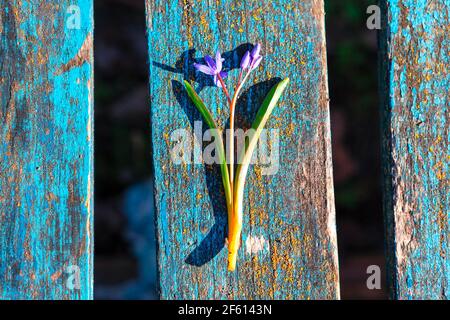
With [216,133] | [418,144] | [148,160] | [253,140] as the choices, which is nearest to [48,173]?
[216,133]

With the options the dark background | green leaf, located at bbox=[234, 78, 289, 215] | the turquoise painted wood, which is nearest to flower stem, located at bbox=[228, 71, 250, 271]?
green leaf, located at bbox=[234, 78, 289, 215]

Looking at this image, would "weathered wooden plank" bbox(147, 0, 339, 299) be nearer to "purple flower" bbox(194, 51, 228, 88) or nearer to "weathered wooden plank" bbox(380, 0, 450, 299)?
"purple flower" bbox(194, 51, 228, 88)

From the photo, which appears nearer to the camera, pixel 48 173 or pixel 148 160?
pixel 48 173

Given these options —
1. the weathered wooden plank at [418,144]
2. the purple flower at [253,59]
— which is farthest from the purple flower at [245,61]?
the weathered wooden plank at [418,144]

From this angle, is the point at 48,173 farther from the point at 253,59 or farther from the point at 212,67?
the point at 253,59

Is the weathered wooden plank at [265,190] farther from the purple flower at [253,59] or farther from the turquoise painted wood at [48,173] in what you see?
the turquoise painted wood at [48,173]
